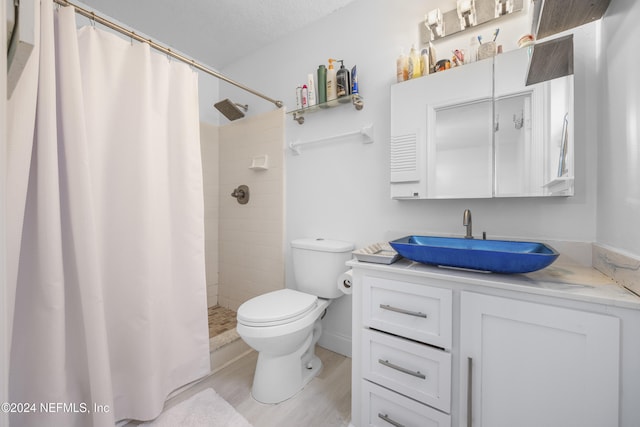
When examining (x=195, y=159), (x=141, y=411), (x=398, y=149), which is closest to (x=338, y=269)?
(x=398, y=149)

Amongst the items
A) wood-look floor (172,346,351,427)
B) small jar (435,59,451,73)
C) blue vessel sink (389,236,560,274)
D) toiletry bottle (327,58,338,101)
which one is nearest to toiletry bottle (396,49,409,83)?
small jar (435,59,451,73)

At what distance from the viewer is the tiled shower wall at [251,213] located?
7.10 feet

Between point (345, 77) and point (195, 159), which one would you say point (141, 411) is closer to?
point (195, 159)

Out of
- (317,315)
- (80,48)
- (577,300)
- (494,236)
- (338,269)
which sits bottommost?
(317,315)

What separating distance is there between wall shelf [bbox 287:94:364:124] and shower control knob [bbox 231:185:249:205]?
77cm

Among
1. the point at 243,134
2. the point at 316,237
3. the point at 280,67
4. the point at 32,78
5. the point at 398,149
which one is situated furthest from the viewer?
the point at 243,134

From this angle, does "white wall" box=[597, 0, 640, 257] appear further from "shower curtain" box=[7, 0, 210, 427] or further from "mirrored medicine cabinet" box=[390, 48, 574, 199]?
"shower curtain" box=[7, 0, 210, 427]

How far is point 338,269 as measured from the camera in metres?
1.71

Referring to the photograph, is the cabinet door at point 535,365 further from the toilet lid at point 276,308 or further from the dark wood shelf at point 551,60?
the dark wood shelf at point 551,60

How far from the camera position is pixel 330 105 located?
6.01 ft

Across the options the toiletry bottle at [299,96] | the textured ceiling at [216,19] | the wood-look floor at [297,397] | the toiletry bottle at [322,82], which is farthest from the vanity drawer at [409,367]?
the textured ceiling at [216,19]

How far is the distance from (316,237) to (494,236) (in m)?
1.09

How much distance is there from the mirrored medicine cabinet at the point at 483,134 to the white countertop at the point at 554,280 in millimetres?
356

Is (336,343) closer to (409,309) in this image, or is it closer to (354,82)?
(409,309)
